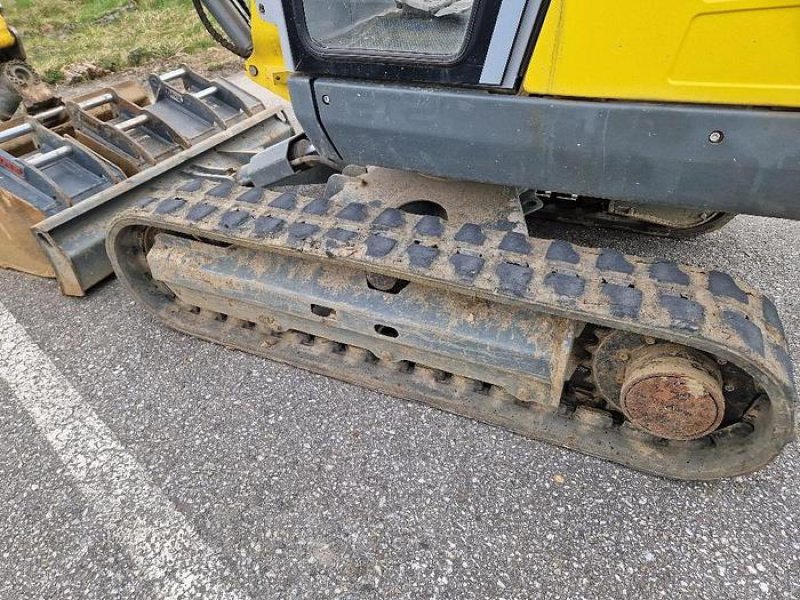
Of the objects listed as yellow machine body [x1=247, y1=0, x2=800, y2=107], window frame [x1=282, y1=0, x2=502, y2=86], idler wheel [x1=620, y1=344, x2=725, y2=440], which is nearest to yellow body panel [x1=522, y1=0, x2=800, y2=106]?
yellow machine body [x1=247, y1=0, x2=800, y2=107]

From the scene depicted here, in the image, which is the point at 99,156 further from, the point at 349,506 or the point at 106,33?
the point at 106,33

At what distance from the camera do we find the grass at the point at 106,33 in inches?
232

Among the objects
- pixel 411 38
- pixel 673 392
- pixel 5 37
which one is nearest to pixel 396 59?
pixel 411 38

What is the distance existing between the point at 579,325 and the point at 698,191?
52 cm

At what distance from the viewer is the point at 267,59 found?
83.4 inches

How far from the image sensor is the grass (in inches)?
232

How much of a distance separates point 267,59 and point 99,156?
138 cm

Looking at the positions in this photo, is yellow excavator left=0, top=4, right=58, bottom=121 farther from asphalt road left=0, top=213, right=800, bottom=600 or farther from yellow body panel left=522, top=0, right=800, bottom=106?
yellow body panel left=522, top=0, right=800, bottom=106

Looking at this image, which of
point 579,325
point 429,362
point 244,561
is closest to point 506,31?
point 579,325

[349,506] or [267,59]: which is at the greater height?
[267,59]

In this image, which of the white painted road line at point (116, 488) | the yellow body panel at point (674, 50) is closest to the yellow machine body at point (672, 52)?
the yellow body panel at point (674, 50)

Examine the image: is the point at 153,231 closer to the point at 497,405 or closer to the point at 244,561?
the point at 244,561

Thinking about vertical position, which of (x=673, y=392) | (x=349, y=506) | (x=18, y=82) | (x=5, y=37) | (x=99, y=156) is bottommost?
(x=349, y=506)

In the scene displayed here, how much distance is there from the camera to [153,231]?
2.53 m
